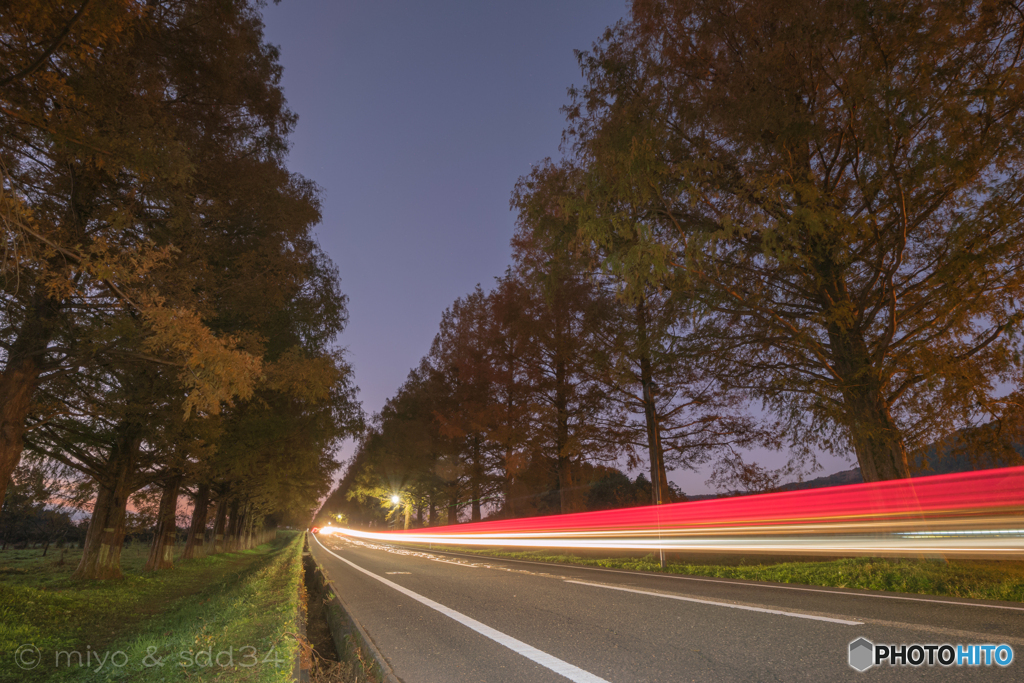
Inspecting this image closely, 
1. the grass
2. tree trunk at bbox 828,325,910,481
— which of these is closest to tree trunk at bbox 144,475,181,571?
the grass

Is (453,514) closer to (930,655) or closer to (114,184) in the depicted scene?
(114,184)

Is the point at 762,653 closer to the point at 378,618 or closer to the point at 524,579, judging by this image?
the point at 378,618

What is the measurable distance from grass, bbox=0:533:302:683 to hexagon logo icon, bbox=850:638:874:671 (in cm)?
402

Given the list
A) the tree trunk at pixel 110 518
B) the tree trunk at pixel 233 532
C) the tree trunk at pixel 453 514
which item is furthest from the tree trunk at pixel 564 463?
the tree trunk at pixel 233 532

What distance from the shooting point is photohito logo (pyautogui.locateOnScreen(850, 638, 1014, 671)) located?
3.21 m

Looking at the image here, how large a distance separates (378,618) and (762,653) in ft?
15.3

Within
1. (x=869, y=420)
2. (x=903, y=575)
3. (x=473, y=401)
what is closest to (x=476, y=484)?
(x=473, y=401)

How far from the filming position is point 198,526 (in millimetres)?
24328

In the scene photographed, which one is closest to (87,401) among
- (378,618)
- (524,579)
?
(378,618)

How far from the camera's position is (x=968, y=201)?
26.7ft

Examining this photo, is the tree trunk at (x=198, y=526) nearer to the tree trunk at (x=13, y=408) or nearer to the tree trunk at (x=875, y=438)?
the tree trunk at (x=13, y=408)

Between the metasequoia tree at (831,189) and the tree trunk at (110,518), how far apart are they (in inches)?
568

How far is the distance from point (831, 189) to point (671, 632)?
9234 mm

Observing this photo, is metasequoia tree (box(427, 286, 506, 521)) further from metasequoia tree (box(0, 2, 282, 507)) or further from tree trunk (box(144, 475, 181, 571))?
metasequoia tree (box(0, 2, 282, 507))
